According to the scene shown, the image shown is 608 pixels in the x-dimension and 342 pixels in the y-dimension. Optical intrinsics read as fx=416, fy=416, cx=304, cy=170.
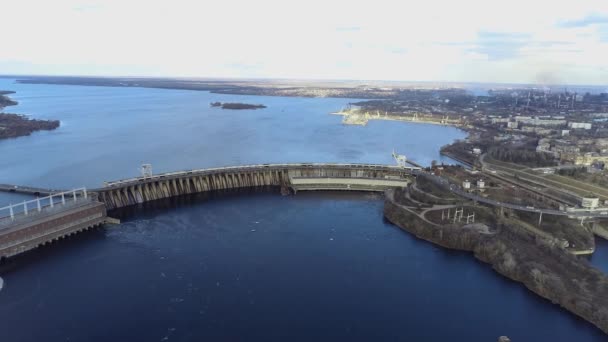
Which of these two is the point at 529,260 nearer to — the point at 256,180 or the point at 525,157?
the point at 256,180

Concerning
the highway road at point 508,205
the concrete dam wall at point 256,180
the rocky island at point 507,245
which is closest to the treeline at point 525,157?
the concrete dam wall at point 256,180

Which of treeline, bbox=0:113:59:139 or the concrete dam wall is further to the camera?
treeline, bbox=0:113:59:139

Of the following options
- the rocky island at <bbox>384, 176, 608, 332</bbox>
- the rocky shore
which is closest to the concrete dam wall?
the rocky island at <bbox>384, 176, 608, 332</bbox>

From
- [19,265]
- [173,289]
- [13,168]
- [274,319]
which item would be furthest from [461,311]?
[13,168]

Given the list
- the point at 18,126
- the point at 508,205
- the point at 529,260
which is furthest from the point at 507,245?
the point at 18,126

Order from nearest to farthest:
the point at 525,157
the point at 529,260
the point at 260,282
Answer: the point at 260,282 < the point at 529,260 < the point at 525,157

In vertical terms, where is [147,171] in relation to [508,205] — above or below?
above

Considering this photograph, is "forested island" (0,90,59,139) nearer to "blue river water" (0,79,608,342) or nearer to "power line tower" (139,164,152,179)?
"blue river water" (0,79,608,342)
